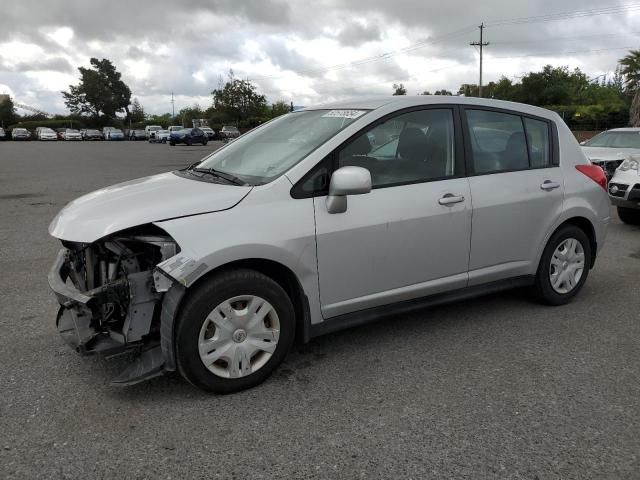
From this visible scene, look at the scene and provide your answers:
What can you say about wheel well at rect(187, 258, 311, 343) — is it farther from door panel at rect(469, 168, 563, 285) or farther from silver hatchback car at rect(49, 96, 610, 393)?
door panel at rect(469, 168, 563, 285)

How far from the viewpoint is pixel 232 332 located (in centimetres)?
304

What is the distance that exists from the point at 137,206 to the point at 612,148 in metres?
11.0

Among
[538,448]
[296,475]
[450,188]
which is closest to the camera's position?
[296,475]

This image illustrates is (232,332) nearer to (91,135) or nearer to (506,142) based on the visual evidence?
(506,142)

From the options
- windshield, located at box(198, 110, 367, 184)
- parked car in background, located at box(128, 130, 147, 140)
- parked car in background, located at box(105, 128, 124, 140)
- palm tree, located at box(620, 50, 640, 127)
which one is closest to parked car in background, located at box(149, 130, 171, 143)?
parked car in background, located at box(105, 128, 124, 140)

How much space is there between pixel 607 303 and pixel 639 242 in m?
3.11

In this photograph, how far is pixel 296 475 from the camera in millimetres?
2412

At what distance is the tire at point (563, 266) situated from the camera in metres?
4.42

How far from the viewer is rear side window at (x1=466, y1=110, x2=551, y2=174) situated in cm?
402

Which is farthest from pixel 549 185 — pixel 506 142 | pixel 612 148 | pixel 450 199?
pixel 612 148

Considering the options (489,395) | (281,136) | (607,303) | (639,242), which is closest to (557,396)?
(489,395)

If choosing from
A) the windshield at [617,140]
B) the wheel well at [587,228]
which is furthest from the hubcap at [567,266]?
the windshield at [617,140]

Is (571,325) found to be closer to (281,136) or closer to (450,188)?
(450,188)

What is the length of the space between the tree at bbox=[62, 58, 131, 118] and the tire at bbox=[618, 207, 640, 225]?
9617 centimetres
